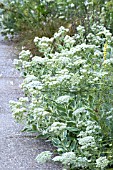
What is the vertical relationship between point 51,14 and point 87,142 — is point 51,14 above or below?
above

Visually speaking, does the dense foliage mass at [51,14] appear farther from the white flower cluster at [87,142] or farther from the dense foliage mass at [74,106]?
the white flower cluster at [87,142]

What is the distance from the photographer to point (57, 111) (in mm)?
3391

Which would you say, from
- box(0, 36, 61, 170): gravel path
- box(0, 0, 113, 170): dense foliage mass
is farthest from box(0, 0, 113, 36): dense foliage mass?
box(0, 0, 113, 170): dense foliage mass

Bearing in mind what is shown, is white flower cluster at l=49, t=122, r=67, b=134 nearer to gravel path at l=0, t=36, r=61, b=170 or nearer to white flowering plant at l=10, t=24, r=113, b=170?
white flowering plant at l=10, t=24, r=113, b=170

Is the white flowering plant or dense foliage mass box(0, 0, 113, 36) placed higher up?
dense foliage mass box(0, 0, 113, 36)

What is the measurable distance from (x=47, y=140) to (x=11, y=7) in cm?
425

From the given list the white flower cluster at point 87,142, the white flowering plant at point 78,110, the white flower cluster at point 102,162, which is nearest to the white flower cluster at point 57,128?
the white flowering plant at point 78,110

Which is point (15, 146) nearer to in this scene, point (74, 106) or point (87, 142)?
point (74, 106)

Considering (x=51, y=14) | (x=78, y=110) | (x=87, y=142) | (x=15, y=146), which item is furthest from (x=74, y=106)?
(x=51, y=14)

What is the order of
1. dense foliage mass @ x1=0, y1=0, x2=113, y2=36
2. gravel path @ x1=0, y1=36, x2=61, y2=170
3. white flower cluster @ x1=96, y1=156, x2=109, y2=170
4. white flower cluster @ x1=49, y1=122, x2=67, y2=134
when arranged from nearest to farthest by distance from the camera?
white flower cluster @ x1=96, y1=156, x2=109, y2=170 < white flower cluster @ x1=49, y1=122, x2=67, y2=134 < gravel path @ x1=0, y1=36, x2=61, y2=170 < dense foliage mass @ x1=0, y1=0, x2=113, y2=36

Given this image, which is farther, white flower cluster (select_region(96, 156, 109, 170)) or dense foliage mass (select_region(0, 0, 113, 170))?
dense foliage mass (select_region(0, 0, 113, 170))

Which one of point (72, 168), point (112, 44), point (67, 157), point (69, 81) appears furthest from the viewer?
point (112, 44)

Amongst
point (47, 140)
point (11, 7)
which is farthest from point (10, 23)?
point (47, 140)

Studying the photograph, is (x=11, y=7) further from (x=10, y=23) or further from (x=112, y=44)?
(x=112, y=44)
